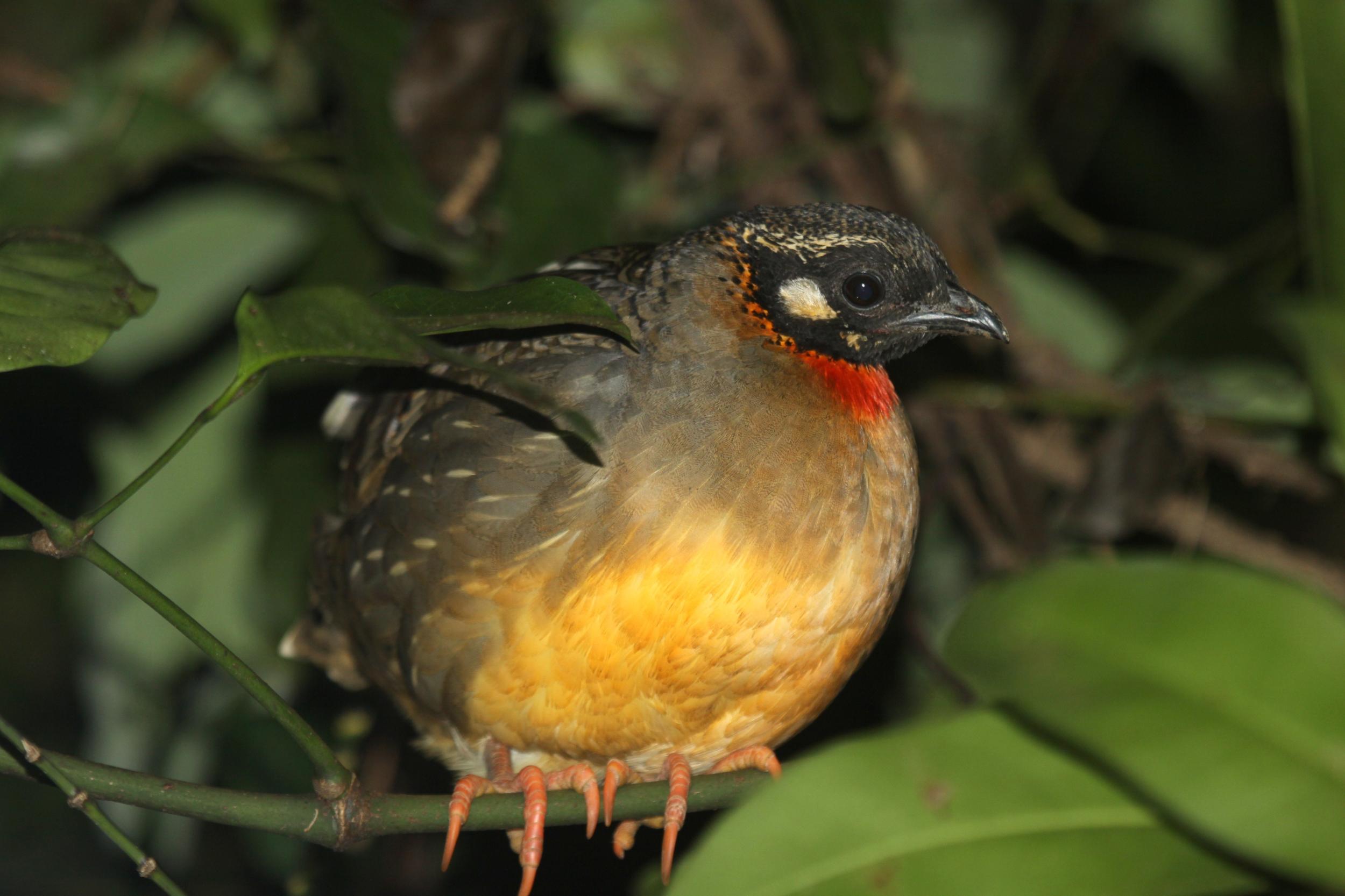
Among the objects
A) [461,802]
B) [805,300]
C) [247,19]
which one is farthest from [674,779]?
[247,19]

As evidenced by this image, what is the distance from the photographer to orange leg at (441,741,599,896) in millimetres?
2045

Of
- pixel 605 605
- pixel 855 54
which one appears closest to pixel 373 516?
pixel 605 605

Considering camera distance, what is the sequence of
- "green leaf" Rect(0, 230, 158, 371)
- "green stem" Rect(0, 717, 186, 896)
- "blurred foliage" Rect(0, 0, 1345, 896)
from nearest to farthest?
"green stem" Rect(0, 717, 186, 896) < "green leaf" Rect(0, 230, 158, 371) < "blurred foliage" Rect(0, 0, 1345, 896)

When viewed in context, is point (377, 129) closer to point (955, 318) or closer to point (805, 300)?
point (805, 300)

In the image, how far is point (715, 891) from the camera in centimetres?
170

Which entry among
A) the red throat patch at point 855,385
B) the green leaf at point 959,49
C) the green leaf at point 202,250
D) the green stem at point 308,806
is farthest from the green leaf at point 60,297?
the green leaf at point 959,49

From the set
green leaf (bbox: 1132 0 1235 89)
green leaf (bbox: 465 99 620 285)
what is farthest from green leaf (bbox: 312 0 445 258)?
green leaf (bbox: 1132 0 1235 89)

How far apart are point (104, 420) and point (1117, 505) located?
2.51 meters

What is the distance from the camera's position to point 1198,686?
1.66 metres

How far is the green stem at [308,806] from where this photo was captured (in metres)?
1.58

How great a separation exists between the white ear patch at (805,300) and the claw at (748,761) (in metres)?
0.75

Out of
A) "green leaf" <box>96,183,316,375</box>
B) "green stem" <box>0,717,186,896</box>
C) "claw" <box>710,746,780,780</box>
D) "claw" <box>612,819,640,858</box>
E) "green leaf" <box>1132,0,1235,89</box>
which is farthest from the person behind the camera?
"green leaf" <box>1132,0,1235,89</box>

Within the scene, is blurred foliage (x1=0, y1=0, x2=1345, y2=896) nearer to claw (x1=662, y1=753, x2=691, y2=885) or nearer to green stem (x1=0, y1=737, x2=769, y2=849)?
claw (x1=662, y1=753, x2=691, y2=885)

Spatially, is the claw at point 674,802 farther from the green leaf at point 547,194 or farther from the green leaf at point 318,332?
the green leaf at point 547,194
